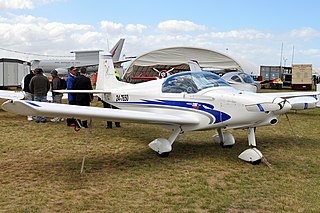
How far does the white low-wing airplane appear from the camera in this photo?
19.3ft

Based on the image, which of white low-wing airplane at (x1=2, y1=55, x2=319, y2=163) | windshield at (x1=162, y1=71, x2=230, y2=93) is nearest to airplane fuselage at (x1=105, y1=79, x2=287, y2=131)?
white low-wing airplane at (x1=2, y1=55, x2=319, y2=163)

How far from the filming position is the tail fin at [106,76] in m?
9.71

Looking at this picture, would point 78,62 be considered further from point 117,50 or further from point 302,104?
point 302,104

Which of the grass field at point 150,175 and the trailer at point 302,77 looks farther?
the trailer at point 302,77

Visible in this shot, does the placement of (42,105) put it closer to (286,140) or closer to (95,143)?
(95,143)

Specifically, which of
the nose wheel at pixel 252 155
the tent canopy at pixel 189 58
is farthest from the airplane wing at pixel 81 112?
the tent canopy at pixel 189 58

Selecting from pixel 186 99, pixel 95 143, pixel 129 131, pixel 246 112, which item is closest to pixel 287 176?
pixel 246 112

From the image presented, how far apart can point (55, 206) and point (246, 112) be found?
3440 millimetres

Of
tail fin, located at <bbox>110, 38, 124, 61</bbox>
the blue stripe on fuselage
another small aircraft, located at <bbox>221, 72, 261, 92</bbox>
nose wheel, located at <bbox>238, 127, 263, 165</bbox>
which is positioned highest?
tail fin, located at <bbox>110, 38, 124, 61</bbox>

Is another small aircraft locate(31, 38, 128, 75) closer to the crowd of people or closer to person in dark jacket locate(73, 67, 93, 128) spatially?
the crowd of people

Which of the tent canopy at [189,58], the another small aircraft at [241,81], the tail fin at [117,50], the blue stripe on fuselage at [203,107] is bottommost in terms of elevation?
the blue stripe on fuselage at [203,107]

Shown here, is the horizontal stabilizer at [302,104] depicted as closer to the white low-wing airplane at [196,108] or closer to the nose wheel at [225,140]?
the white low-wing airplane at [196,108]

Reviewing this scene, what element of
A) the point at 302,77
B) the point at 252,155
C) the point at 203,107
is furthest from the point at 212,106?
the point at 302,77

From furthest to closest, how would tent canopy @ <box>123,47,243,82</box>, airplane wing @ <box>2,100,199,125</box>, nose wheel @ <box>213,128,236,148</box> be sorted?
1. tent canopy @ <box>123,47,243,82</box>
2. nose wheel @ <box>213,128,236,148</box>
3. airplane wing @ <box>2,100,199,125</box>
